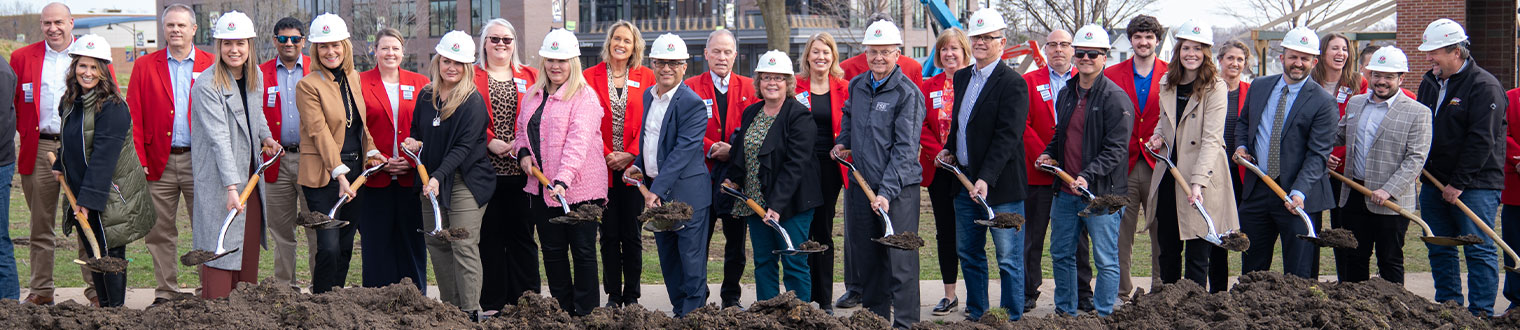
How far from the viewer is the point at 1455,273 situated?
6.74 meters

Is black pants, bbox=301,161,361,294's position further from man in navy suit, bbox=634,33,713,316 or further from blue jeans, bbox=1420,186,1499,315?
blue jeans, bbox=1420,186,1499,315

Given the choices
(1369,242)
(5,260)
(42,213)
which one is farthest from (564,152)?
(1369,242)

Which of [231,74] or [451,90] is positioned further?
[231,74]

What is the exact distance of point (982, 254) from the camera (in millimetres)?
6586

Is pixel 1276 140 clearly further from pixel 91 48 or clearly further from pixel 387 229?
pixel 91 48

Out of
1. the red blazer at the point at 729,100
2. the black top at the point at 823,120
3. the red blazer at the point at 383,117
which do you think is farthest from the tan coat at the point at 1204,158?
the red blazer at the point at 383,117

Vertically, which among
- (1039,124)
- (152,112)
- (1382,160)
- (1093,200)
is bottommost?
(1093,200)

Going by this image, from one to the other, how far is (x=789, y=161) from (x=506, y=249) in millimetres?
1679

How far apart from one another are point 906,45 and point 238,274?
167 feet

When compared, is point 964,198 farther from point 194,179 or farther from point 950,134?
point 194,179

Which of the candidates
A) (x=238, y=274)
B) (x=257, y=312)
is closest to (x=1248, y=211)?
(x=257, y=312)

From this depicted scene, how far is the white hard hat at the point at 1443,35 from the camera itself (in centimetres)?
662

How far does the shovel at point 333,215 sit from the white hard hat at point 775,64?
199 cm

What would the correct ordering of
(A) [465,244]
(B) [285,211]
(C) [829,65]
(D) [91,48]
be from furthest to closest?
1. (C) [829,65]
2. (B) [285,211]
3. (D) [91,48]
4. (A) [465,244]
